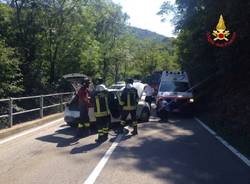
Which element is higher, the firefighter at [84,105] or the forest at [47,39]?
the forest at [47,39]

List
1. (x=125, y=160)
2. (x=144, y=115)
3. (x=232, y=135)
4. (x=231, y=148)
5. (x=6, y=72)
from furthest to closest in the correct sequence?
(x=6, y=72) < (x=144, y=115) < (x=232, y=135) < (x=231, y=148) < (x=125, y=160)

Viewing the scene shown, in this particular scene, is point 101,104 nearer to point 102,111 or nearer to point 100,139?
point 102,111

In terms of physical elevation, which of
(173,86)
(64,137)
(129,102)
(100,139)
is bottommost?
(64,137)

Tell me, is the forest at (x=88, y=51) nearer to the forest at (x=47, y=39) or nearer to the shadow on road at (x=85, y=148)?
the forest at (x=47, y=39)

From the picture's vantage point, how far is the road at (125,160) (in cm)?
741

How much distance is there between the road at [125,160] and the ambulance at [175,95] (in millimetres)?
5993

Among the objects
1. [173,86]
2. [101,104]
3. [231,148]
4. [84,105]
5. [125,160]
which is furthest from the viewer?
[173,86]

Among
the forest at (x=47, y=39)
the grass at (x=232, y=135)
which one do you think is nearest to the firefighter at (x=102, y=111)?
the grass at (x=232, y=135)

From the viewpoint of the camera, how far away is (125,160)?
9.02 metres

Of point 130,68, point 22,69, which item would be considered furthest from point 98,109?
point 130,68

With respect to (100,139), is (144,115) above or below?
above

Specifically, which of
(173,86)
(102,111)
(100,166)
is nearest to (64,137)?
(102,111)

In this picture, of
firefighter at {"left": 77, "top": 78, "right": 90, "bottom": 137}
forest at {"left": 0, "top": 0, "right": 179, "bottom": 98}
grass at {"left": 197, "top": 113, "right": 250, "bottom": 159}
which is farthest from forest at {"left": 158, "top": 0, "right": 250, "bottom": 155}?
forest at {"left": 0, "top": 0, "right": 179, "bottom": 98}

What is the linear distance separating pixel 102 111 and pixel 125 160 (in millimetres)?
3159
